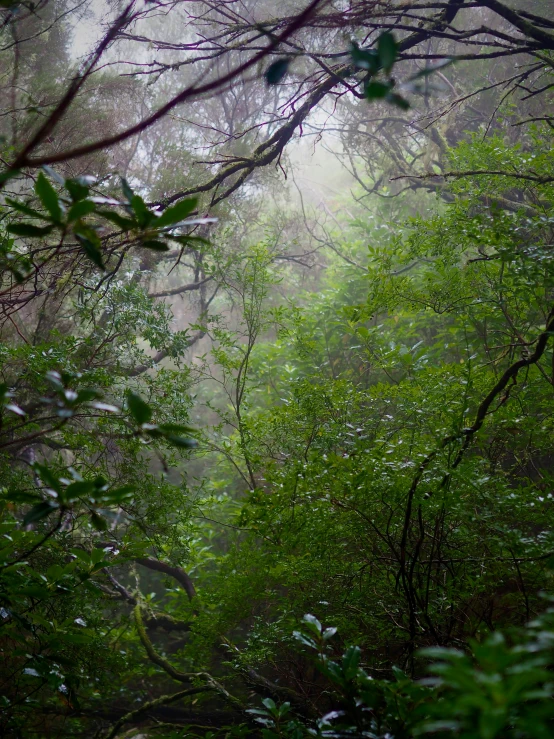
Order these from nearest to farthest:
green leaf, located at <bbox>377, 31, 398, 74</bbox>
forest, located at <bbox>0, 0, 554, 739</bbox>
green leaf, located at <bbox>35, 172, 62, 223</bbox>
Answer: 1. green leaf, located at <bbox>377, 31, 398, 74</bbox>
2. green leaf, located at <bbox>35, 172, 62, 223</bbox>
3. forest, located at <bbox>0, 0, 554, 739</bbox>

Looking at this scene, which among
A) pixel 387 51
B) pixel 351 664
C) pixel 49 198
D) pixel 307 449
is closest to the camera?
pixel 387 51

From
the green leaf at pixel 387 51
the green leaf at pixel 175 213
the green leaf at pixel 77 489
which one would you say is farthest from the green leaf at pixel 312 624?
the green leaf at pixel 387 51

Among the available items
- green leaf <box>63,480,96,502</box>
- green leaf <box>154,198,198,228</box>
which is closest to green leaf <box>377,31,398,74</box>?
green leaf <box>154,198,198,228</box>

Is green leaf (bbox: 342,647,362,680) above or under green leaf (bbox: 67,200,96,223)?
under

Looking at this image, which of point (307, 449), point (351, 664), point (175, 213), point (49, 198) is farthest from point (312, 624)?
point (307, 449)

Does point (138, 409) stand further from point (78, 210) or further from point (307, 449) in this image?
point (307, 449)

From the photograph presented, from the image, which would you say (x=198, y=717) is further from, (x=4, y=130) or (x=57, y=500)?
(x=4, y=130)

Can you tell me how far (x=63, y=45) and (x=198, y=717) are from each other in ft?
22.1

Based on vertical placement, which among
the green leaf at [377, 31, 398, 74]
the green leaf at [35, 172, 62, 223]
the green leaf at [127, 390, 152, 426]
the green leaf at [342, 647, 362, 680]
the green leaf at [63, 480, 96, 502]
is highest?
the green leaf at [377, 31, 398, 74]

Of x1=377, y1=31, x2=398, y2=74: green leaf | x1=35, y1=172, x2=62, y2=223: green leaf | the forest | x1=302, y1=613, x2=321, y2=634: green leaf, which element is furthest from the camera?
x1=302, y1=613, x2=321, y2=634: green leaf

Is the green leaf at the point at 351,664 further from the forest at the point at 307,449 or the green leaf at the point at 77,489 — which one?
the green leaf at the point at 77,489

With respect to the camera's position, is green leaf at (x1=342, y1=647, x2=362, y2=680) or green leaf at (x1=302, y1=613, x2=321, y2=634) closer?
green leaf at (x1=342, y1=647, x2=362, y2=680)

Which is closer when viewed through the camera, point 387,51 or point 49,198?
point 387,51

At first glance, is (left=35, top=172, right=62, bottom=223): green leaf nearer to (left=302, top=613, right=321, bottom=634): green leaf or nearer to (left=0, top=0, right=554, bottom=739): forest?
(left=0, top=0, right=554, bottom=739): forest
